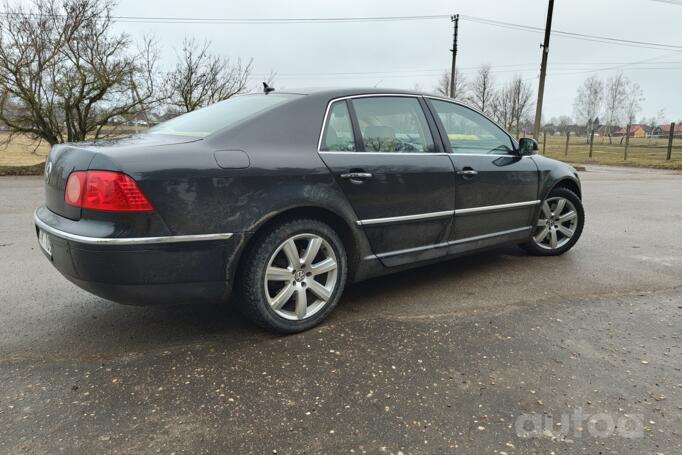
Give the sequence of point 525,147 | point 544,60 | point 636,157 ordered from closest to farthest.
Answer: point 525,147 < point 544,60 < point 636,157

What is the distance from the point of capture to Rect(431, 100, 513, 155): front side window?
3883 mm

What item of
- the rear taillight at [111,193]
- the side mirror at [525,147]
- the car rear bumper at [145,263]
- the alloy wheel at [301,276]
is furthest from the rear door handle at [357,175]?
the side mirror at [525,147]

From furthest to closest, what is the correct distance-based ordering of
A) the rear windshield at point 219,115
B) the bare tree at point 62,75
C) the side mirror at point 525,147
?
the bare tree at point 62,75, the side mirror at point 525,147, the rear windshield at point 219,115

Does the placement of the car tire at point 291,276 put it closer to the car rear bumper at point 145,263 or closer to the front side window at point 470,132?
the car rear bumper at point 145,263

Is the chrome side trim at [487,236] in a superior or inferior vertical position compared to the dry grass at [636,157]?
inferior

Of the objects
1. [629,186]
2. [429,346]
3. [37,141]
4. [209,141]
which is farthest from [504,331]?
[37,141]

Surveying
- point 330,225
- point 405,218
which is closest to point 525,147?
point 405,218

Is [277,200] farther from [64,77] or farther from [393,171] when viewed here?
[64,77]

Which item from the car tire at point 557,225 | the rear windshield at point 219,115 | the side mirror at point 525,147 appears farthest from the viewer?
Answer: the car tire at point 557,225

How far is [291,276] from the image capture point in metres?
2.97

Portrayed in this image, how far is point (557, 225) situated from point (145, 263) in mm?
3960

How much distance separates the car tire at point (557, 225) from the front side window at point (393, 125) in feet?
5.84

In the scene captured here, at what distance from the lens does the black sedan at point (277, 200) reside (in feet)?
8.20

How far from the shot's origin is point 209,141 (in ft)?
8.96
